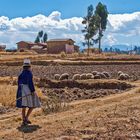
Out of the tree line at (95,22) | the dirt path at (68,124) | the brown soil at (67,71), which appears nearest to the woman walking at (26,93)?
the dirt path at (68,124)

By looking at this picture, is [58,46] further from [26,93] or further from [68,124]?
[68,124]

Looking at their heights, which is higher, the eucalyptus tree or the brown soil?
the eucalyptus tree

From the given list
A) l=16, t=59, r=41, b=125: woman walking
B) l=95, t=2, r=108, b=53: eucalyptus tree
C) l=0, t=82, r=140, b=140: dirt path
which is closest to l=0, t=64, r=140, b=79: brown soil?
l=0, t=82, r=140, b=140: dirt path

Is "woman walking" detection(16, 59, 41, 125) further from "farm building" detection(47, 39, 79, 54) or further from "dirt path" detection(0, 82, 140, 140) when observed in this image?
"farm building" detection(47, 39, 79, 54)

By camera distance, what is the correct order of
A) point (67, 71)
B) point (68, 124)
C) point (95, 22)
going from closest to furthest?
point (68, 124), point (67, 71), point (95, 22)

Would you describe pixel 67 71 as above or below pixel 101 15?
below

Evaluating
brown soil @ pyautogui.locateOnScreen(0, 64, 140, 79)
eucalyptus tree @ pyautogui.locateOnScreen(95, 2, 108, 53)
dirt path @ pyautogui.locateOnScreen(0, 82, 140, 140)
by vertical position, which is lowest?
brown soil @ pyautogui.locateOnScreen(0, 64, 140, 79)

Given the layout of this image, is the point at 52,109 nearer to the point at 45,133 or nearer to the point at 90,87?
the point at 45,133

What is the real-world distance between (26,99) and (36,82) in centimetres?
1354

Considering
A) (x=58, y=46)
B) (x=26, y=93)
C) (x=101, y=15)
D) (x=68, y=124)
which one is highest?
(x=101, y=15)

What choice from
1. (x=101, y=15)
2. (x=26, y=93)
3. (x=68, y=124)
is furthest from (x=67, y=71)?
(x=101, y=15)

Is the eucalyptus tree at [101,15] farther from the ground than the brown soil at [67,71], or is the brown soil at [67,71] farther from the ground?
the eucalyptus tree at [101,15]

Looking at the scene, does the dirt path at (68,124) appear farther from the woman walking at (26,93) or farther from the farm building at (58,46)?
the farm building at (58,46)

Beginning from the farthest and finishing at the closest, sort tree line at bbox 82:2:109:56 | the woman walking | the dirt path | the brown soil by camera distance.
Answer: tree line at bbox 82:2:109:56
the brown soil
the woman walking
the dirt path
